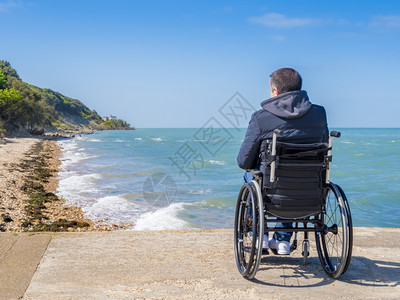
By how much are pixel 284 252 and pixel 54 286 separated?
2053mm

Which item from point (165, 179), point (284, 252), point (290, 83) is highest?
point (290, 83)

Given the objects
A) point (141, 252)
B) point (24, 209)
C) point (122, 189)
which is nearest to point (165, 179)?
point (122, 189)

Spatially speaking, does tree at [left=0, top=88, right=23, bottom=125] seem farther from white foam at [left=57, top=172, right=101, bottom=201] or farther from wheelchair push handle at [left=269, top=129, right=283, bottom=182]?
wheelchair push handle at [left=269, top=129, right=283, bottom=182]

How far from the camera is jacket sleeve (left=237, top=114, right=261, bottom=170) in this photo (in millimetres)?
3402

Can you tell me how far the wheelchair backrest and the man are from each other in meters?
0.13

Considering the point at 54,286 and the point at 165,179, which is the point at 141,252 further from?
the point at 165,179

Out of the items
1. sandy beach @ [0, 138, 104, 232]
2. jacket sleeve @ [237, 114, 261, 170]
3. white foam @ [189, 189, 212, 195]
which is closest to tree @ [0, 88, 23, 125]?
sandy beach @ [0, 138, 104, 232]

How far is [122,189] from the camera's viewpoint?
17.7m

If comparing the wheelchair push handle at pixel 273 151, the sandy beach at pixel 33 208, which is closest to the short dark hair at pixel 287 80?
the wheelchair push handle at pixel 273 151

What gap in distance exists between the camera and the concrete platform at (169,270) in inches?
129

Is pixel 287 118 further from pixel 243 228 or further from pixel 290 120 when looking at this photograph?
pixel 243 228

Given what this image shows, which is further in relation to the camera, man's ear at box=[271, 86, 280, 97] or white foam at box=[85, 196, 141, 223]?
white foam at box=[85, 196, 141, 223]

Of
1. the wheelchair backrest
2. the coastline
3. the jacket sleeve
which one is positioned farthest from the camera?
the coastline

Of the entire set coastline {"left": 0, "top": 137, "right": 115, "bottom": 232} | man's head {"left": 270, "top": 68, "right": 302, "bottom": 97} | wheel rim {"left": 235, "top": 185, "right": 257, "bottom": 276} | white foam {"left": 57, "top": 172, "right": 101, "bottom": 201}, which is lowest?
white foam {"left": 57, "top": 172, "right": 101, "bottom": 201}
